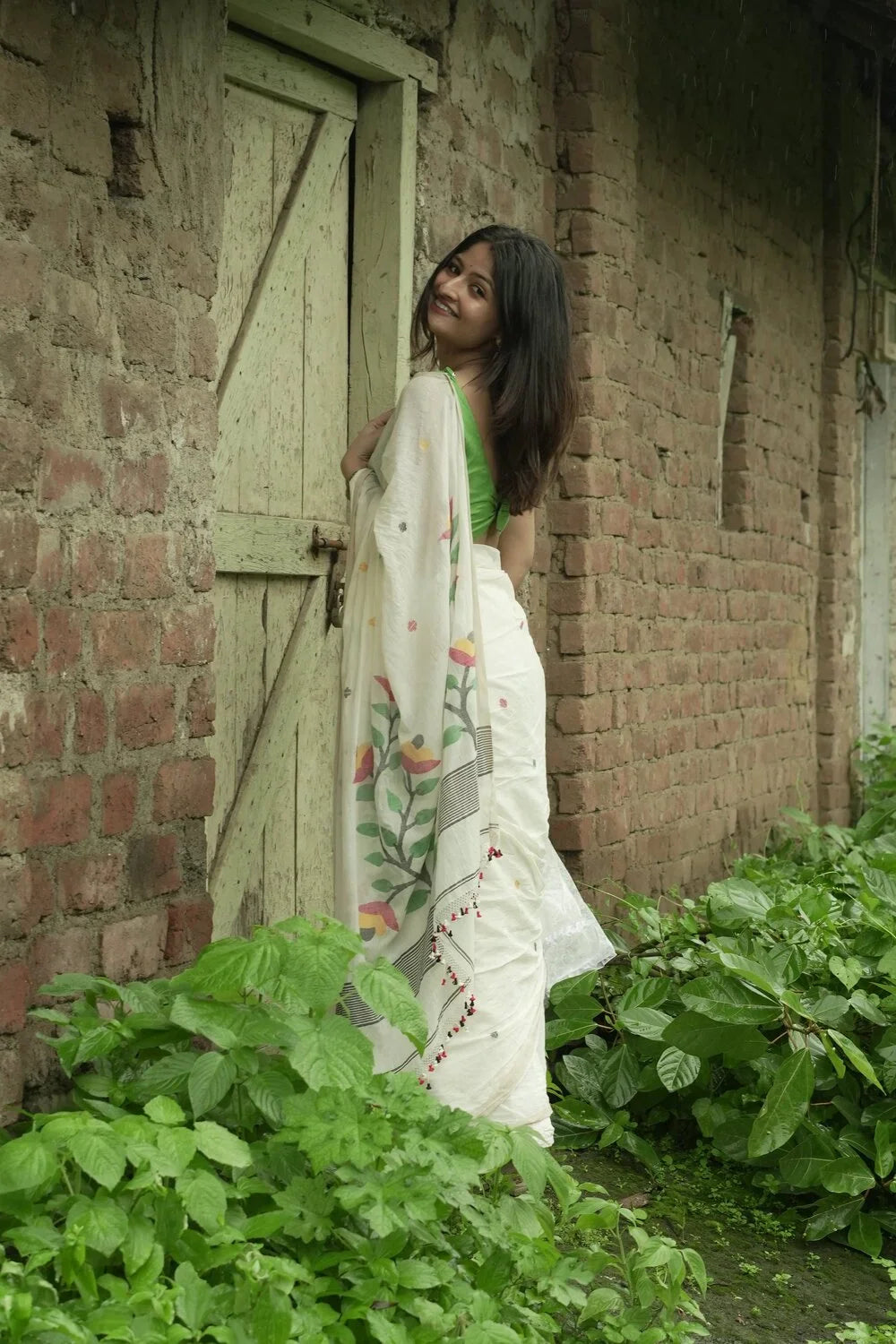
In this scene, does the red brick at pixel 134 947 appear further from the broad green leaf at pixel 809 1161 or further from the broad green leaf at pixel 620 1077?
the broad green leaf at pixel 809 1161

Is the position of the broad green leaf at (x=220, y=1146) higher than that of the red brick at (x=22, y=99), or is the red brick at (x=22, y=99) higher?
the red brick at (x=22, y=99)

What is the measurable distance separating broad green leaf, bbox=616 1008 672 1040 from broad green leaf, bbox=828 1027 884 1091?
1.41ft

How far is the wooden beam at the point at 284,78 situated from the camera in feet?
12.2

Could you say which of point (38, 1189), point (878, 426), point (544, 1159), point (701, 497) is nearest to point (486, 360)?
point (544, 1159)

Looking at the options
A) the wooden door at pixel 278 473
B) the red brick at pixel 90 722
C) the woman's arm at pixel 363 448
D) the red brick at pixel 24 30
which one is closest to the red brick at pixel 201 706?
the red brick at pixel 90 722

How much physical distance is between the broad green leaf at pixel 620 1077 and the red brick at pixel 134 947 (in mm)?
1286

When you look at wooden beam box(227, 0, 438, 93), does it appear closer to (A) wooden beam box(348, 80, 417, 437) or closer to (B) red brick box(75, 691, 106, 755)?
(A) wooden beam box(348, 80, 417, 437)

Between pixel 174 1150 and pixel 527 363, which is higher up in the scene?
pixel 527 363

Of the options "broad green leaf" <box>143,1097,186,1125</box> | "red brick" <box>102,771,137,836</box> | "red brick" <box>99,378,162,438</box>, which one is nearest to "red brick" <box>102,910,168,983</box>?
"red brick" <box>102,771,137,836</box>

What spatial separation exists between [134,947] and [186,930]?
Answer: 160 mm

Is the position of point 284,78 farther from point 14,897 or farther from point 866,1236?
point 866,1236

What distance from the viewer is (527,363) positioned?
3150 millimetres

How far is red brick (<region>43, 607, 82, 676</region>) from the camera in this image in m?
2.83

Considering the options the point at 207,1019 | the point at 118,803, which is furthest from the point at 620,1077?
the point at 207,1019
